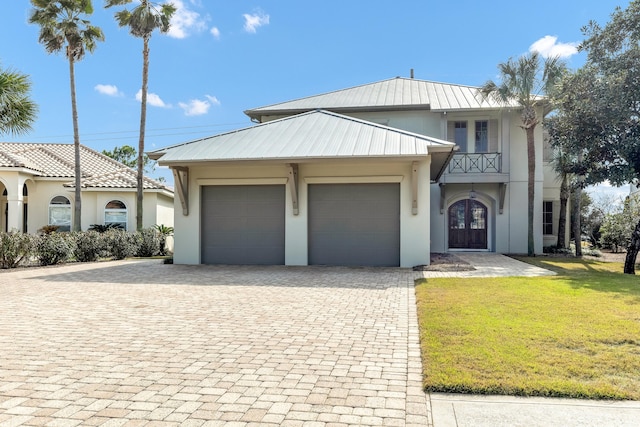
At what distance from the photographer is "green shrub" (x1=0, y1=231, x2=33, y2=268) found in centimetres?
1317

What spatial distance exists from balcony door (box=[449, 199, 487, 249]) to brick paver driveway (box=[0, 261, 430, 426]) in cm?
1118

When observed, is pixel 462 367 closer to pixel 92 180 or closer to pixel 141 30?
pixel 141 30

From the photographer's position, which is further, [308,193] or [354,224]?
[308,193]

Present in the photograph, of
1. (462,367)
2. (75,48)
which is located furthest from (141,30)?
(462,367)

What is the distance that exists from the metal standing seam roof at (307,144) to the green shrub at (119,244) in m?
4.76

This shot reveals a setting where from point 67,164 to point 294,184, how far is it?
1689 centimetres

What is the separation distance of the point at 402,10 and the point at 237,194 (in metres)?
10.3

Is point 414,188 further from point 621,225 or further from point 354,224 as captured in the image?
point 621,225

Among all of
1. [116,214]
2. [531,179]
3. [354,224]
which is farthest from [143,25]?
[531,179]

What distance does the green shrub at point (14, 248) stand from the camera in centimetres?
1317

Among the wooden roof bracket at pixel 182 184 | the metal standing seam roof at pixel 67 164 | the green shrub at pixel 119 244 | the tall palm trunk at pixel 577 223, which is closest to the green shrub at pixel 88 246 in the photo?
the green shrub at pixel 119 244

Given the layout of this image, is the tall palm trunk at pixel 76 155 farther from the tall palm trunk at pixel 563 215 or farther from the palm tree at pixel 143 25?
the tall palm trunk at pixel 563 215

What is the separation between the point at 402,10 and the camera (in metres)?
17.1

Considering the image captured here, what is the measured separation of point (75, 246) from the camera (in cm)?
1518
